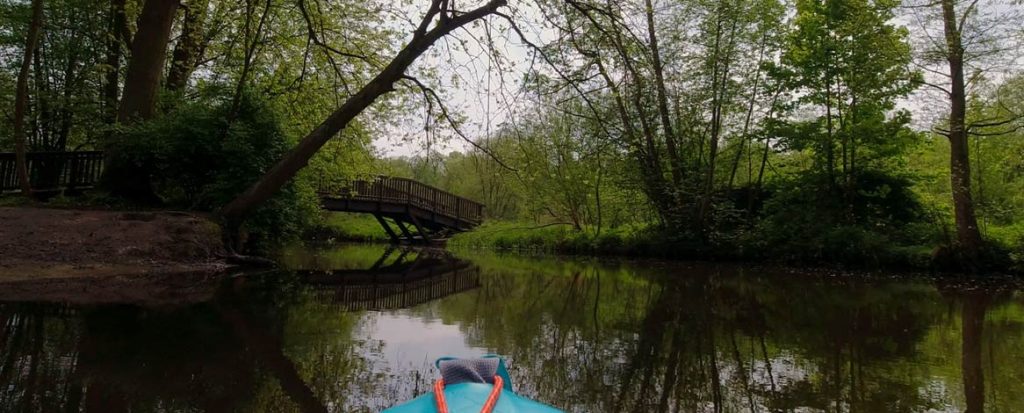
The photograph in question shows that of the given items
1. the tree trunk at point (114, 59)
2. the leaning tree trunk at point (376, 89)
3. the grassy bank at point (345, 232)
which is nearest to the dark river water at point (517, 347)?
the leaning tree trunk at point (376, 89)

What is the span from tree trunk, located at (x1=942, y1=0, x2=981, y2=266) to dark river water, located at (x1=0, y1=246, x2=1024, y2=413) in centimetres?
334

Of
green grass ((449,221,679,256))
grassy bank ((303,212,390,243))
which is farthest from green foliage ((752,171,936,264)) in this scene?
grassy bank ((303,212,390,243))

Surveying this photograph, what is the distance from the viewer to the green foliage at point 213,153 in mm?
10938

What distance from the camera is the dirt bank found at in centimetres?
840

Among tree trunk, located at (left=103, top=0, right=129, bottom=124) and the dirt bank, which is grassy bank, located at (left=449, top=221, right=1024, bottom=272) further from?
tree trunk, located at (left=103, top=0, right=129, bottom=124)

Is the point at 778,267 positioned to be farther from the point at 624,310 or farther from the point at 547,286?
the point at 624,310

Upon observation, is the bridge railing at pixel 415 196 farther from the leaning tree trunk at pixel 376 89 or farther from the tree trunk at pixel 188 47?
the leaning tree trunk at pixel 376 89

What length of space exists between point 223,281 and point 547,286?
17.7ft

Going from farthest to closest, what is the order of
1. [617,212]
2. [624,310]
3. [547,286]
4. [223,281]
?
[617,212]
[547,286]
[223,281]
[624,310]

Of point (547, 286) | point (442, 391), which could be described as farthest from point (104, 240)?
point (442, 391)

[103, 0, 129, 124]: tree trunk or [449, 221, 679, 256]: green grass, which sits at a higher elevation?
[103, 0, 129, 124]: tree trunk

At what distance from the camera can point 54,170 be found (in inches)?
532

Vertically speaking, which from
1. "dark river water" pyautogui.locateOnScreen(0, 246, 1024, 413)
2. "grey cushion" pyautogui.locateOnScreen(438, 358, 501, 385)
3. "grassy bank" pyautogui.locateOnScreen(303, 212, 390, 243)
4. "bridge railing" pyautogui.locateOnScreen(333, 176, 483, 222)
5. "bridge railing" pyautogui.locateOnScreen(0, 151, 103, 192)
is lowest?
"dark river water" pyautogui.locateOnScreen(0, 246, 1024, 413)

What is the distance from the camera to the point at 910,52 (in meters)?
13.0
